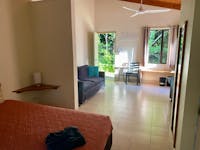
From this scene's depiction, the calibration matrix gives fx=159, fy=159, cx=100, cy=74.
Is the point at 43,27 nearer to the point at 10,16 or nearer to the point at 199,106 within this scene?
the point at 10,16

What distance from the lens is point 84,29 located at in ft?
21.0

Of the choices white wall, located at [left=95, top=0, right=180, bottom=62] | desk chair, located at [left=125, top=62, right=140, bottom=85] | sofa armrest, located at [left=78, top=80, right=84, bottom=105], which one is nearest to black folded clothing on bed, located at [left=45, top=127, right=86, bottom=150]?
sofa armrest, located at [left=78, top=80, right=84, bottom=105]

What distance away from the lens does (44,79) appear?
3.88 meters

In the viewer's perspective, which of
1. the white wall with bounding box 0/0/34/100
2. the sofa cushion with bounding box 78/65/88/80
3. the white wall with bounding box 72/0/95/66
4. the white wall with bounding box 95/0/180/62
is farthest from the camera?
the white wall with bounding box 95/0/180/62

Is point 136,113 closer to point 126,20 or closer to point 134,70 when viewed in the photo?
point 134,70

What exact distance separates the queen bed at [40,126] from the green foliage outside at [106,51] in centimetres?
501

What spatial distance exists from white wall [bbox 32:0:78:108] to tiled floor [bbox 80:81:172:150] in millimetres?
764

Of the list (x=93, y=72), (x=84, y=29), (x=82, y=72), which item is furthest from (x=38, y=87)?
(x=84, y=29)

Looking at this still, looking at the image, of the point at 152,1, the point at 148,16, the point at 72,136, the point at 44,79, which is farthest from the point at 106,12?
the point at 72,136

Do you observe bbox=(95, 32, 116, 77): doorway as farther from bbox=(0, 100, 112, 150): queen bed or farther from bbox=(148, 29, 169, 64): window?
bbox=(0, 100, 112, 150): queen bed

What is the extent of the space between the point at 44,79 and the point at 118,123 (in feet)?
6.69

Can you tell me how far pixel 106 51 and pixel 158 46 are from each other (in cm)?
227

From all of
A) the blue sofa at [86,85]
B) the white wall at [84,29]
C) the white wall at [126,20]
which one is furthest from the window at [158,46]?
the white wall at [84,29]

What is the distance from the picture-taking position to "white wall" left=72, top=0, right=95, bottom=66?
5801 millimetres
